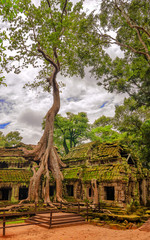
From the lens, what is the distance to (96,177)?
61.2 ft

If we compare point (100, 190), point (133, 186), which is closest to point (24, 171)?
point (100, 190)

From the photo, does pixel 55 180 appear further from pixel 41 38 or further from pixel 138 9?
pixel 138 9

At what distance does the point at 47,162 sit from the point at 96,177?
564 centimetres

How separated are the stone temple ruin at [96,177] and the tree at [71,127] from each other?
1268 cm

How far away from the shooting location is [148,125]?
17.8m

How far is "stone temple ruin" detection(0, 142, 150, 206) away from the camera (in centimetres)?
1717

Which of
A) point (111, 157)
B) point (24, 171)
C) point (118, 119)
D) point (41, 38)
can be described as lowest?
point (24, 171)

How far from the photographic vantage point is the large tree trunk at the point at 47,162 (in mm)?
17969

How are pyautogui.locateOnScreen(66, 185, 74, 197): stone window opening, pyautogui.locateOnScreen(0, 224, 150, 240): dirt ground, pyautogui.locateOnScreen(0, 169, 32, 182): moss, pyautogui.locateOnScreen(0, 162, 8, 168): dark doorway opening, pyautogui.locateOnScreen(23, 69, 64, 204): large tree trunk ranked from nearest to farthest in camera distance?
1. pyautogui.locateOnScreen(0, 224, 150, 240): dirt ground
2. pyautogui.locateOnScreen(23, 69, 64, 204): large tree trunk
3. pyautogui.locateOnScreen(0, 169, 32, 182): moss
4. pyautogui.locateOnScreen(66, 185, 74, 197): stone window opening
5. pyautogui.locateOnScreen(0, 162, 8, 168): dark doorway opening

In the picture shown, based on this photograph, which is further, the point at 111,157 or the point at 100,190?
the point at 111,157

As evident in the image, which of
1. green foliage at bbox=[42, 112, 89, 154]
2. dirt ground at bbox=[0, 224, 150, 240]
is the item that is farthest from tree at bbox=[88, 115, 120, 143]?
dirt ground at bbox=[0, 224, 150, 240]

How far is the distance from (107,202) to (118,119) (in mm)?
20854

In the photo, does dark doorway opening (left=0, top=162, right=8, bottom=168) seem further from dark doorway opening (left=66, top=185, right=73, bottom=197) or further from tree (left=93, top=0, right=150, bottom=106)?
tree (left=93, top=0, right=150, bottom=106)

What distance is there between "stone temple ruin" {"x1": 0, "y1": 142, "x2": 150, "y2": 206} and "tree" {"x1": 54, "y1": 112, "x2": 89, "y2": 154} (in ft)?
41.6
